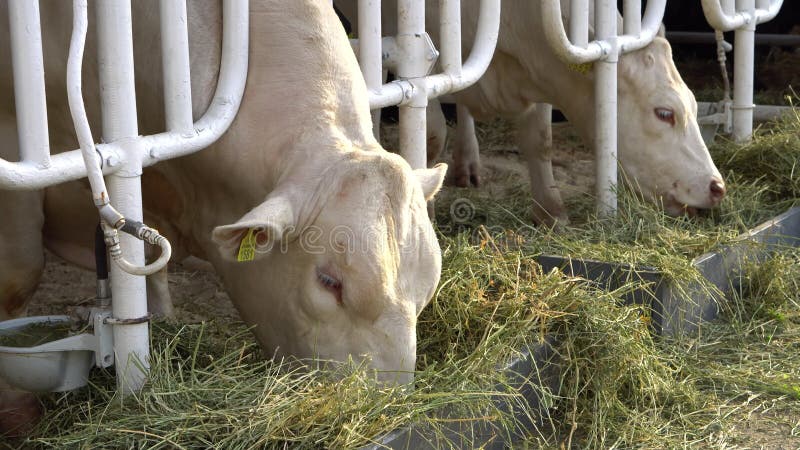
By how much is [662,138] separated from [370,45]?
199 centimetres

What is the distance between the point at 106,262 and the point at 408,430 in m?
1.03

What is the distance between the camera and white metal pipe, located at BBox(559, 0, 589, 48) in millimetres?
5047

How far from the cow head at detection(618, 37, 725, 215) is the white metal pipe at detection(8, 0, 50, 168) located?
10.7ft

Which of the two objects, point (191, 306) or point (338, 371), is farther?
point (191, 306)

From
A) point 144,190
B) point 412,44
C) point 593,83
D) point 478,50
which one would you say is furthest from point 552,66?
point 144,190

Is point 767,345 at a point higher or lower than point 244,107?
lower

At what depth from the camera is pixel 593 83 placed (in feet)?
18.2

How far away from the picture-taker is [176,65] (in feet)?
10.5

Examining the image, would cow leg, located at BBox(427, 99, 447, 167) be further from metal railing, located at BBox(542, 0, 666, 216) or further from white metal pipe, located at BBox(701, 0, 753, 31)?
white metal pipe, located at BBox(701, 0, 753, 31)

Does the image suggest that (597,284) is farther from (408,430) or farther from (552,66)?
(552,66)

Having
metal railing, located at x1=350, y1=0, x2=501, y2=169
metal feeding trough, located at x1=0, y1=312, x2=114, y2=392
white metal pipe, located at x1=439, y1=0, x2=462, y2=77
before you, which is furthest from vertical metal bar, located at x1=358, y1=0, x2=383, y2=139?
metal feeding trough, located at x1=0, y1=312, x2=114, y2=392

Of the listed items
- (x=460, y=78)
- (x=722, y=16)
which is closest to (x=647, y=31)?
(x=722, y=16)

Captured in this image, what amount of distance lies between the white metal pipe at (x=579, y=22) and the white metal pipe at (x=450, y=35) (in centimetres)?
82

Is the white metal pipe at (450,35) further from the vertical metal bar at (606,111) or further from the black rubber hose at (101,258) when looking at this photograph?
the black rubber hose at (101,258)
